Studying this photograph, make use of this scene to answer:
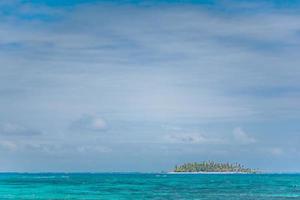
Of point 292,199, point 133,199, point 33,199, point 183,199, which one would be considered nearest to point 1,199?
point 33,199

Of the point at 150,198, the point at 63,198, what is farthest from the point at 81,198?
the point at 150,198

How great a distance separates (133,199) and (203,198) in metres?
7.92

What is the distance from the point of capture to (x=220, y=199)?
65.9 meters

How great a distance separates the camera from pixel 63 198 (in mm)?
68375

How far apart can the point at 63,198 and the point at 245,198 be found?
20.6 metres

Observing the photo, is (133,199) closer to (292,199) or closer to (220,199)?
(220,199)

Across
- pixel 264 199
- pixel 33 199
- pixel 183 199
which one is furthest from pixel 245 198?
pixel 33 199

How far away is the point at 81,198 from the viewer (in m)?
68.6

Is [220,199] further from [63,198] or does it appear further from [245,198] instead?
[63,198]

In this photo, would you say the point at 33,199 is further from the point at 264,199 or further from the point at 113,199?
the point at 264,199

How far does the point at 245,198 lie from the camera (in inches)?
2672

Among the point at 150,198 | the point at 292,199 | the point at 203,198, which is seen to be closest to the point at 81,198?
the point at 150,198

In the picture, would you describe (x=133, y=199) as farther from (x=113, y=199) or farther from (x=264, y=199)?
(x=264, y=199)

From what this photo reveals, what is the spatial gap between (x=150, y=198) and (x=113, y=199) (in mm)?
4306
